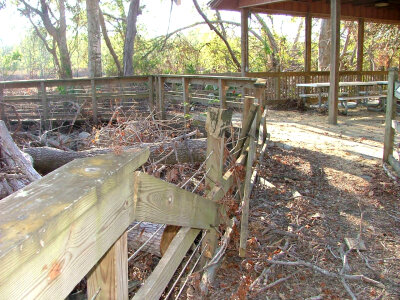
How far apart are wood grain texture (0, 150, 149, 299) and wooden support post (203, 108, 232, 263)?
5.13ft

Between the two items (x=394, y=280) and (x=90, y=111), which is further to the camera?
(x=90, y=111)

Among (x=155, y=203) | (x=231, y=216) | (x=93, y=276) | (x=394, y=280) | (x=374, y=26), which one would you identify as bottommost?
(x=394, y=280)

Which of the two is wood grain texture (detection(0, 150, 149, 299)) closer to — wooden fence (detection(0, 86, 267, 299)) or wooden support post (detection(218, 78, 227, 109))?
wooden fence (detection(0, 86, 267, 299))

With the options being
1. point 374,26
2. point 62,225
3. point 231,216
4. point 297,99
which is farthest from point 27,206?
point 374,26

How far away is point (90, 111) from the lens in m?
10.5

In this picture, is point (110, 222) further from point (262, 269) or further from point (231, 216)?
point (231, 216)

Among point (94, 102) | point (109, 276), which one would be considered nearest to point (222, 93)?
point (94, 102)

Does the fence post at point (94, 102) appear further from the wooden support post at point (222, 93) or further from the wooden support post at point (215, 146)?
the wooden support post at point (215, 146)

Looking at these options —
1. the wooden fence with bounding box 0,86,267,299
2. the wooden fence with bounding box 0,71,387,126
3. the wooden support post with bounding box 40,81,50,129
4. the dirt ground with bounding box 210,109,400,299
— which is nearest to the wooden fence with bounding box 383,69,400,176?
the dirt ground with bounding box 210,109,400,299

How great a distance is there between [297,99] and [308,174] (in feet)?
28.5

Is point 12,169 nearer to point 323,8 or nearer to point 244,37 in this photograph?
point 244,37

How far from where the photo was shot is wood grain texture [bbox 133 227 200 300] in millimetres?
1639

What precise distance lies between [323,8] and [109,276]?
14.9 metres

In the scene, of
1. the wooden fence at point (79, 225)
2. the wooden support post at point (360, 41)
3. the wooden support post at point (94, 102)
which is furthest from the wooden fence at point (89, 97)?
the wooden fence at point (79, 225)
